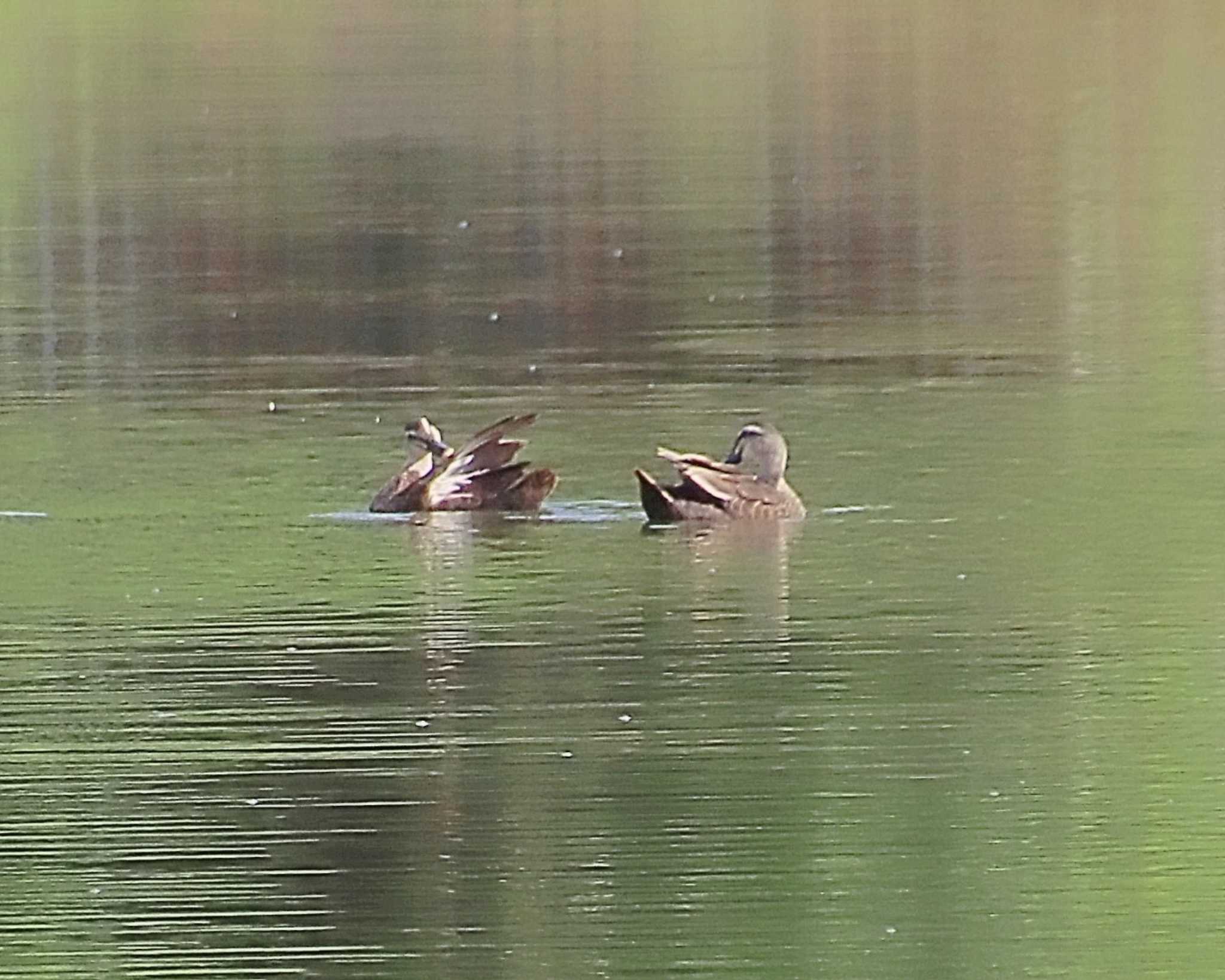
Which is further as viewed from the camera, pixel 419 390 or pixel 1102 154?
pixel 1102 154

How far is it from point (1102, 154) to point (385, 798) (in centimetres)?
2099

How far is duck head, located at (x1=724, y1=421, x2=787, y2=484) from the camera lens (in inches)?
527

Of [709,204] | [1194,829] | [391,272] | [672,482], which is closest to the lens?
[1194,829]

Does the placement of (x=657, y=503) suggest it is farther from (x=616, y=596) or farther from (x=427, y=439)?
(x=616, y=596)

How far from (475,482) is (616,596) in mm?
1708

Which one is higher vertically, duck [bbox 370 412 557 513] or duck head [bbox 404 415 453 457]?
duck head [bbox 404 415 453 457]

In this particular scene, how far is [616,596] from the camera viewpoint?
12.2m

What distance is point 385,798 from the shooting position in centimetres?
970

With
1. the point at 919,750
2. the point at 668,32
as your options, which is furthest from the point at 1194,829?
the point at 668,32

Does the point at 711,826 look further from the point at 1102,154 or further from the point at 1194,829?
the point at 1102,154

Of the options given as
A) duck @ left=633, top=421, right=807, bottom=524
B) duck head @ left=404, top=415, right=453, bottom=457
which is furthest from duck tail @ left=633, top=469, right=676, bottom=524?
duck head @ left=404, top=415, right=453, bottom=457

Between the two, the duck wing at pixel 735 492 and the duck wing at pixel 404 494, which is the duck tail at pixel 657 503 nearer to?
the duck wing at pixel 735 492

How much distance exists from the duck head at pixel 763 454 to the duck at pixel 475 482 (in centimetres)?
68

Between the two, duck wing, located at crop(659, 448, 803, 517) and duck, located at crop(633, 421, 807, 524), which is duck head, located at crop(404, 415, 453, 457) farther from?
duck wing, located at crop(659, 448, 803, 517)
